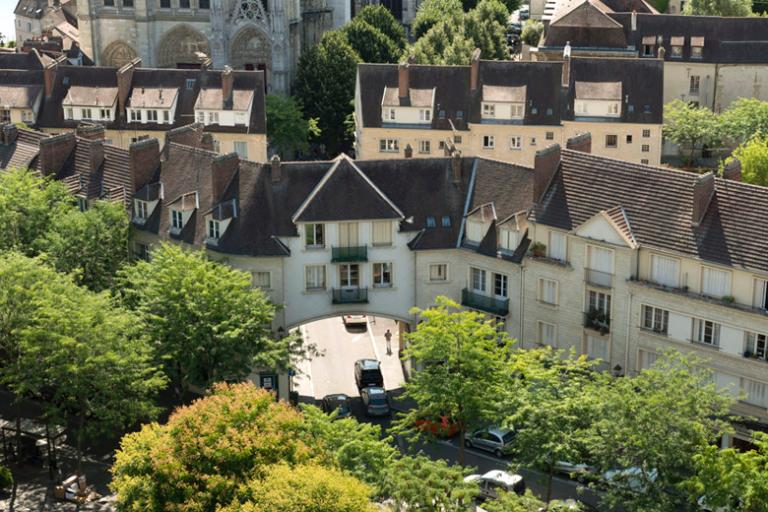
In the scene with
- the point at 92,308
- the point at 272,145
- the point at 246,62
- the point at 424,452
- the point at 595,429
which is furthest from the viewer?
the point at 246,62

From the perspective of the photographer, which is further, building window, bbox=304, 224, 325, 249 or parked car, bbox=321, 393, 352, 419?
building window, bbox=304, 224, 325, 249

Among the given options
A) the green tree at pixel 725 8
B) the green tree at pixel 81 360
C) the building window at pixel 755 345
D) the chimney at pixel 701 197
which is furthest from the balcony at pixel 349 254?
the green tree at pixel 725 8

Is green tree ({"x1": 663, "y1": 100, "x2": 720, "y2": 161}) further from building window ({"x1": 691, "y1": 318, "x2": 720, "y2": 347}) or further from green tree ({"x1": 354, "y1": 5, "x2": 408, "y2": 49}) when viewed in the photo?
building window ({"x1": 691, "y1": 318, "x2": 720, "y2": 347})

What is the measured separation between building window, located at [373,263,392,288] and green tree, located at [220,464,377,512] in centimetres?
2564

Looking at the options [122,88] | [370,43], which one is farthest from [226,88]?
[370,43]

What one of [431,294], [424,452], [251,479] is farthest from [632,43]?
[251,479]

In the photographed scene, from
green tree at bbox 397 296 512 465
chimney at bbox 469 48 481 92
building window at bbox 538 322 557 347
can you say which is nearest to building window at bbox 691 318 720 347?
building window at bbox 538 322 557 347

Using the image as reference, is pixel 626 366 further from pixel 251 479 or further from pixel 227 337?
pixel 251 479

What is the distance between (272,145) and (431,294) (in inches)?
1948

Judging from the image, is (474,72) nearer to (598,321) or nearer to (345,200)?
(345,200)

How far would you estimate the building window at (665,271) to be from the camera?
217 feet

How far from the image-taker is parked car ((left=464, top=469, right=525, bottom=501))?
6233 cm

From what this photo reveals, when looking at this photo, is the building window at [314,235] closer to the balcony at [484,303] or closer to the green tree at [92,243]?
the balcony at [484,303]

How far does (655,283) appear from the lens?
220 ft
